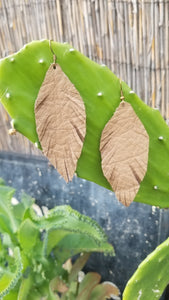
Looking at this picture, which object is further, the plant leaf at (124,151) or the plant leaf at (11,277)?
the plant leaf at (11,277)

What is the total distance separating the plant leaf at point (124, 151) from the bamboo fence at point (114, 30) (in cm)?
33

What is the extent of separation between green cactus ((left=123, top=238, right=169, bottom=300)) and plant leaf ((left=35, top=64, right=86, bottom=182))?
0.14 meters

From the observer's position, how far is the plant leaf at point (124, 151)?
39 centimetres

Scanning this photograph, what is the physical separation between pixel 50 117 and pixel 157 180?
0.16m

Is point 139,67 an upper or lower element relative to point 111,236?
upper

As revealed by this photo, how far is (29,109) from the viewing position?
38cm

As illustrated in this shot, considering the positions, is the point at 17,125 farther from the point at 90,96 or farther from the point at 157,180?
the point at 157,180

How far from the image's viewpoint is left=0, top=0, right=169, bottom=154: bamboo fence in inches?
26.0

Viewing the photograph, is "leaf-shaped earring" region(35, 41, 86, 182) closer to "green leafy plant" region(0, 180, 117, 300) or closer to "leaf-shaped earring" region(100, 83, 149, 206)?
"leaf-shaped earring" region(100, 83, 149, 206)

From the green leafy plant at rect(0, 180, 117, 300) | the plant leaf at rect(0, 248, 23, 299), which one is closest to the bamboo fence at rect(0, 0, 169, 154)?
the green leafy plant at rect(0, 180, 117, 300)

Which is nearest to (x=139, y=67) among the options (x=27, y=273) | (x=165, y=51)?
(x=165, y=51)

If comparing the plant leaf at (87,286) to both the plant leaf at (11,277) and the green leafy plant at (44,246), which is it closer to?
the green leafy plant at (44,246)

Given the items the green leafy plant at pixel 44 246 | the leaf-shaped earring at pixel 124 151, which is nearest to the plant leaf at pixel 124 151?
the leaf-shaped earring at pixel 124 151

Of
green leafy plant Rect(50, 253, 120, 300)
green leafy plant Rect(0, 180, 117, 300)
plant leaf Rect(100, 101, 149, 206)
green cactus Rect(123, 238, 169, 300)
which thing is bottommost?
green leafy plant Rect(50, 253, 120, 300)
